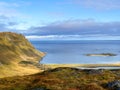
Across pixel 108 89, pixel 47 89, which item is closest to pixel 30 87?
pixel 47 89

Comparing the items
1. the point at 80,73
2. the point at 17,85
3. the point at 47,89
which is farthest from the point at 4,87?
the point at 80,73

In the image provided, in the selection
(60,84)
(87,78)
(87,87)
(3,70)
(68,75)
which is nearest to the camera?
(87,87)

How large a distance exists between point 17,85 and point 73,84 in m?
9.22

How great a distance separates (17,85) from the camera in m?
53.1

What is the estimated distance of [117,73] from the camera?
67.8 m

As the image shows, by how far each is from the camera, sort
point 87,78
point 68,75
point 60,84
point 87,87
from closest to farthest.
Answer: point 87,87 → point 60,84 → point 87,78 → point 68,75

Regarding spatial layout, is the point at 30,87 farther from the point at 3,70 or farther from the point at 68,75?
the point at 3,70

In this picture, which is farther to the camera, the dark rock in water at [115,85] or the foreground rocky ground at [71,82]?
the foreground rocky ground at [71,82]

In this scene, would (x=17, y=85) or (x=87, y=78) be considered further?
(x=87, y=78)

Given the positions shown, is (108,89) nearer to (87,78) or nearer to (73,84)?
(73,84)

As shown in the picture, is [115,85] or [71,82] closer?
[115,85]

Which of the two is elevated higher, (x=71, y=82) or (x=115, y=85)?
(x=71, y=82)

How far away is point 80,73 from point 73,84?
1363cm

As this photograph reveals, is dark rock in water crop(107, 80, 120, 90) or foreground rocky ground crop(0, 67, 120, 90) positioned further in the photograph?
foreground rocky ground crop(0, 67, 120, 90)
